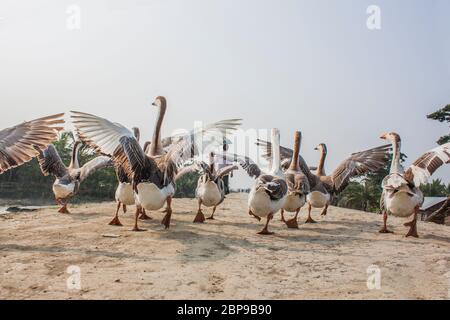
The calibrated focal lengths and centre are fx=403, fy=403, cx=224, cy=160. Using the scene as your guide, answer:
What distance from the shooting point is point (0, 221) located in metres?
11.5

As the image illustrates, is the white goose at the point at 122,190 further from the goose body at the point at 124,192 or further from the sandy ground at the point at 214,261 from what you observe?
the sandy ground at the point at 214,261

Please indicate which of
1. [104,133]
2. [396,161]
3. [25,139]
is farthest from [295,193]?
[25,139]

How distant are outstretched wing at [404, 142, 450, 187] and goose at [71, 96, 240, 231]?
15.8ft

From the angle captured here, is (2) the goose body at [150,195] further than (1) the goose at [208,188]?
No

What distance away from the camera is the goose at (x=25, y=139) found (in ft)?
26.9

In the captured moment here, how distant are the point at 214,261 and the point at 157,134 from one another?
17.0ft

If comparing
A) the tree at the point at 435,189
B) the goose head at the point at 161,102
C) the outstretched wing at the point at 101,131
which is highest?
the goose head at the point at 161,102

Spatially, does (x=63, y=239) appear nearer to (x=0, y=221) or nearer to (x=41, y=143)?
(x=41, y=143)

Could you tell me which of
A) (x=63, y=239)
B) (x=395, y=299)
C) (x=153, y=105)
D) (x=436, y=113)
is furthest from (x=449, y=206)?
(x=63, y=239)

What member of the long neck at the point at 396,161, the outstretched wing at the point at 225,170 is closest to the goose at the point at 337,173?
the outstretched wing at the point at 225,170

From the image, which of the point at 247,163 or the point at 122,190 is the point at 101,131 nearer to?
the point at 122,190

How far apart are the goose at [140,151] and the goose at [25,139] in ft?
1.80

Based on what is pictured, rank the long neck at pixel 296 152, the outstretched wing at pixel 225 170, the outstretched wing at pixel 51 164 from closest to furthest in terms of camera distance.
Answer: the long neck at pixel 296 152 → the outstretched wing at pixel 225 170 → the outstretched wing at pixel 51 164

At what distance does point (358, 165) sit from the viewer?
14219 millimetres
